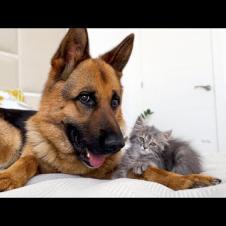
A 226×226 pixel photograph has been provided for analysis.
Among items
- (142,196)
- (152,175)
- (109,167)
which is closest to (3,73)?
(109,167)

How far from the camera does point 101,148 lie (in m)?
1.08

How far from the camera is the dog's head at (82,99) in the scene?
1.13m

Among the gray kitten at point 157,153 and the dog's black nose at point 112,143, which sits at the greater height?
the dog's black nose at point 112,143

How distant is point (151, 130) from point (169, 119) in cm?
233

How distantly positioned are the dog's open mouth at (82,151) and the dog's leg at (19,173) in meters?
0.16

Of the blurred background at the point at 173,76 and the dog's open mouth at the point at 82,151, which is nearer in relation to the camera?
the dog's open mouth at the point at 82,151

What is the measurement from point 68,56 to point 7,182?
0.56 meters

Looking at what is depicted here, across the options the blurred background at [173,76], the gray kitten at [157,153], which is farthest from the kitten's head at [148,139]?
the blurred background at [173,76]

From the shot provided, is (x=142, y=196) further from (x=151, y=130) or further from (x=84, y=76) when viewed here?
(x=151, y=130)

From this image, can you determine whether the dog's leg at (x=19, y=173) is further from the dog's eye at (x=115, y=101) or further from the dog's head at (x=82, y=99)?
the dog's eye at (x=115, y=101)

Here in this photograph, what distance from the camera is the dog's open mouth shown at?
3.84 feet

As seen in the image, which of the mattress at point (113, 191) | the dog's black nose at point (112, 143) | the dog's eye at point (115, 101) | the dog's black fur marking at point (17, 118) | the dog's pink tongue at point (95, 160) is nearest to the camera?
the mattress at point (113, 191)

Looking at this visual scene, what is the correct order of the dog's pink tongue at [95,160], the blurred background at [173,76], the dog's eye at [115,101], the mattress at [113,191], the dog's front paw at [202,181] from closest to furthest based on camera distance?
the mattress at [113,191]
the dog's front paw at [202,181]
the dog's pink tongue at [95,160]
the dog's eye at [115,101]
the blurred background at [173,76]

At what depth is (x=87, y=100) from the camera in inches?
47.2
